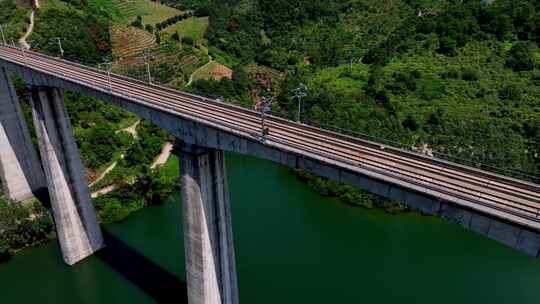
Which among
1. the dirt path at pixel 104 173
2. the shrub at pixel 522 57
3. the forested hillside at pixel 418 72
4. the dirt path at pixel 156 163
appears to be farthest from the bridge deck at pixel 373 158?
the shrub at pixel 522 57

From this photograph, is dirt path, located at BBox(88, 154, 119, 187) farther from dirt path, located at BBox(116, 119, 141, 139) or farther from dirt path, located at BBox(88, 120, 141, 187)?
dirt path, located at BBox(116, 119, 141, 139)

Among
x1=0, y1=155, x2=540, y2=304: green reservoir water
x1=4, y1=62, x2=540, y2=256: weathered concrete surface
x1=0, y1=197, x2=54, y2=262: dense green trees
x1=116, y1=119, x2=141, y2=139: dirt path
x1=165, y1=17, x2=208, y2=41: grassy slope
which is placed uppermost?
x1=165, y1=17, x2=208, y2=41: grassy slope

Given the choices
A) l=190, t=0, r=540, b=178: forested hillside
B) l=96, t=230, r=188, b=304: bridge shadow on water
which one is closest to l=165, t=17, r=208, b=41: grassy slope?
l=190, t=0, r=540, b=178: forested hillside

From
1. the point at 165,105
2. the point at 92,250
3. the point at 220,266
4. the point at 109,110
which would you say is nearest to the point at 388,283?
the point at 220,266

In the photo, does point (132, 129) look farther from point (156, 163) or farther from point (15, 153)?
point (15, 153)

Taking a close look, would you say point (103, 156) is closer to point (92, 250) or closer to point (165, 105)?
point (92, 250)

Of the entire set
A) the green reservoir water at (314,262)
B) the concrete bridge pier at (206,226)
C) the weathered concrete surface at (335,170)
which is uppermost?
the weathered concrete surface at (335,170)

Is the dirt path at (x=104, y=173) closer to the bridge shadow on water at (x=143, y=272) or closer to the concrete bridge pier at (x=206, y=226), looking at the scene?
the bridge shadow on water at (x=143, y=272)

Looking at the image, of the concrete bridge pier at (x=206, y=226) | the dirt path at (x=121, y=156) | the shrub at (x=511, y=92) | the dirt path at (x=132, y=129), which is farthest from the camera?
the dirt path at (x=132, y=129)
